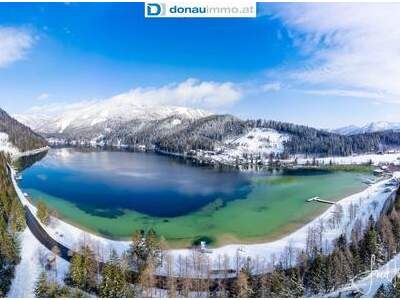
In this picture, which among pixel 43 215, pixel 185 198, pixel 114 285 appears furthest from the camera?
pixel 185 198

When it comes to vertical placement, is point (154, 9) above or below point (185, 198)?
above

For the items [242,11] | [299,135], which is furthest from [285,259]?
[299,135]

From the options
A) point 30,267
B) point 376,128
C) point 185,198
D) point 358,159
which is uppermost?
point 376,128

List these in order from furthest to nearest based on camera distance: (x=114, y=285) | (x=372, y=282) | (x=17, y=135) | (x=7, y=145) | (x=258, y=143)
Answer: (x=258, y=143), (x=17, y=135), (x=7, y=145), (x=372, y=282), (x=114, y=285)

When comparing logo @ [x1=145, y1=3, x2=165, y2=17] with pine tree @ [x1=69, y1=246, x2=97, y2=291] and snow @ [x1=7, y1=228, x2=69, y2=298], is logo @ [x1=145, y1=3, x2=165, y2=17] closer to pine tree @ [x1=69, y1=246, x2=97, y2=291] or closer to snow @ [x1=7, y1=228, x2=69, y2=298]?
pine tree @ [x1=69, y1=246, x2=97, y2=291]

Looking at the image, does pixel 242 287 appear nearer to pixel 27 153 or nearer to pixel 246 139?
pixel 27 153

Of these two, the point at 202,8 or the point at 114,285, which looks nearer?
the point at 202,8

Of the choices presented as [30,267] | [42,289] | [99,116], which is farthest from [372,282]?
[99,116]

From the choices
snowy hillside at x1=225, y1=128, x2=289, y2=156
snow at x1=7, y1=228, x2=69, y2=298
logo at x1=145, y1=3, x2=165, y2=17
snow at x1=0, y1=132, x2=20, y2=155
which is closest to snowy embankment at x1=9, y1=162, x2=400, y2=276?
snow at x1=7, y1=228, x2=69, y2=298

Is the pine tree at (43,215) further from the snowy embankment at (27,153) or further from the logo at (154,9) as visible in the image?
the snowy embankment at (27,153)
